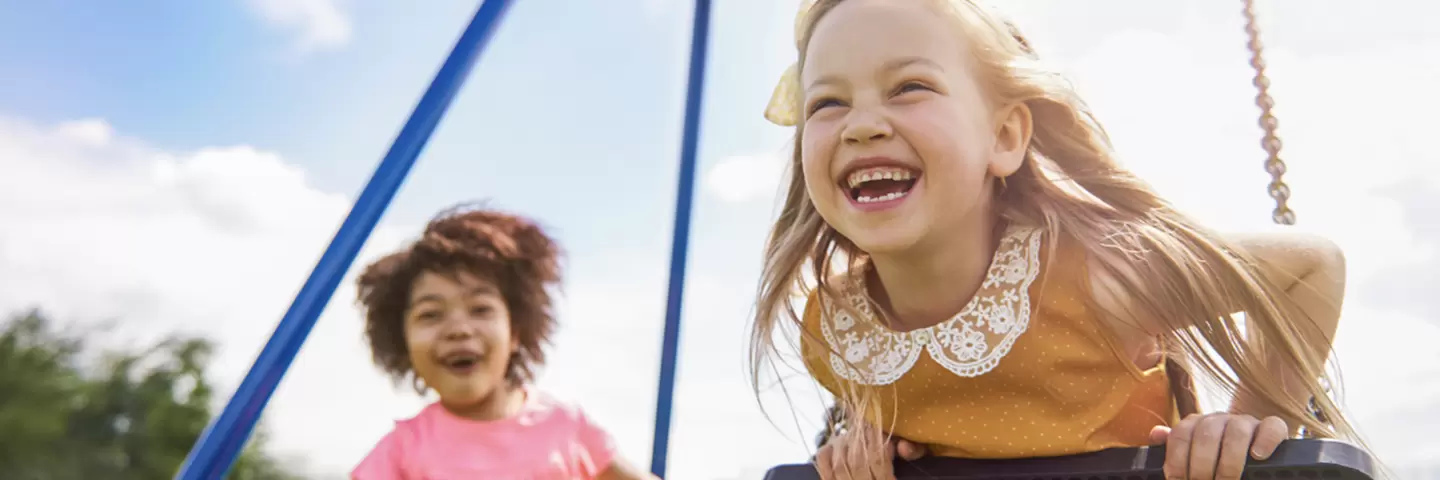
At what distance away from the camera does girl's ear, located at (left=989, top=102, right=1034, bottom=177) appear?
2.93 ft

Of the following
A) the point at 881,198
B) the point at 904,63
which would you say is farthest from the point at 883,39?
the point at 881,198

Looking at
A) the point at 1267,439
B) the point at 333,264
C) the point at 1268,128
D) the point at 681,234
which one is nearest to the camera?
the point at 1267,439

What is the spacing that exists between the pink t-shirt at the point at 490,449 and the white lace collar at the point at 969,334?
Result: 731 millimetres

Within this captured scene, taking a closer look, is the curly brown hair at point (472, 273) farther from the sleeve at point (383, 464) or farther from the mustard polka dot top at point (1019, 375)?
the mustard polka dot top at point (1019, 375)

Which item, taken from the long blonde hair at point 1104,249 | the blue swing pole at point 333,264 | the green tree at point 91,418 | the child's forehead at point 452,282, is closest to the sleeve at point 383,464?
the child's forehead at point 452,282

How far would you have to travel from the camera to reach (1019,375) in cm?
87

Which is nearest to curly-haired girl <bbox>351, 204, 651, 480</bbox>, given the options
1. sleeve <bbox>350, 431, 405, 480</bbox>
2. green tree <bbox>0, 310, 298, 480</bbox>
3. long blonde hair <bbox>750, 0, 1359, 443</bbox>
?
sleeve <bbox>350, 431, 405, 480</bbox>

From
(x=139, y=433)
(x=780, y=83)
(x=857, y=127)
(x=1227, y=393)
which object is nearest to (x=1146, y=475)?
(x=1227, y=393)

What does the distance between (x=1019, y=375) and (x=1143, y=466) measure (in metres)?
0.18

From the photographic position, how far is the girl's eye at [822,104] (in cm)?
87

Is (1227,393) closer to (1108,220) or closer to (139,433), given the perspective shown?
(1108,220)

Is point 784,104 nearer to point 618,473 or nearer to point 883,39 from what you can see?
point 883,39

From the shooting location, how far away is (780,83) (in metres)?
1.15

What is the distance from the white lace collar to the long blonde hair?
3cm
